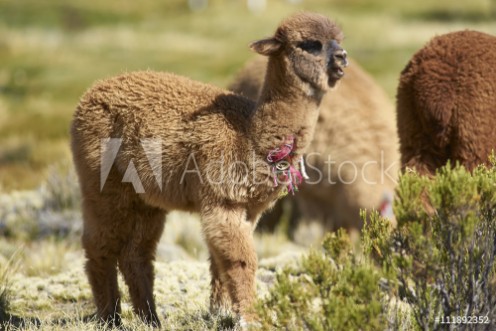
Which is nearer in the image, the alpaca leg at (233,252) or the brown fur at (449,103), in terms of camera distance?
the alpaca leg at (233,252)

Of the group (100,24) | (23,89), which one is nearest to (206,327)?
(23,89)

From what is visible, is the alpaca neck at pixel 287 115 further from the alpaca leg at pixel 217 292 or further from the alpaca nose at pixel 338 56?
the alpaca leg at pixel 217 292

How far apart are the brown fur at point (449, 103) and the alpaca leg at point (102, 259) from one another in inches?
93.1

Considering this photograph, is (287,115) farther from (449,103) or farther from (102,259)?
(102,259)

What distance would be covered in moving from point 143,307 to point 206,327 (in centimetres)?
83

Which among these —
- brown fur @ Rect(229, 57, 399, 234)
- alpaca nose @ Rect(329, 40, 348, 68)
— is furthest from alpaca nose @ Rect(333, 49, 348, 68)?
brown fur @ Rect(229, 57, 399, 234)

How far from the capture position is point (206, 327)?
5.45 m

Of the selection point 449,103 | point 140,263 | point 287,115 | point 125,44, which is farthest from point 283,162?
point 125,44

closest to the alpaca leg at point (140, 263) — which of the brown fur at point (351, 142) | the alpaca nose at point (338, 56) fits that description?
the alpaca nose at point (338, 56)

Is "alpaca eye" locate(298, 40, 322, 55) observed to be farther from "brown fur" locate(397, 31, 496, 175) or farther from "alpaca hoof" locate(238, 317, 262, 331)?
"alpaca hoof" locate(238, 317, 262, 331)

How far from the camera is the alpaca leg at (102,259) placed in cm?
607

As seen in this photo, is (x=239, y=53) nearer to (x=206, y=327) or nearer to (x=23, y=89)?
(x=23, y=89)

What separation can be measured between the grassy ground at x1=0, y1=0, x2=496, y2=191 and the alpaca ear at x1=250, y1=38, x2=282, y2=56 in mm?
1536

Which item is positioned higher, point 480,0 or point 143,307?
point 480,0
